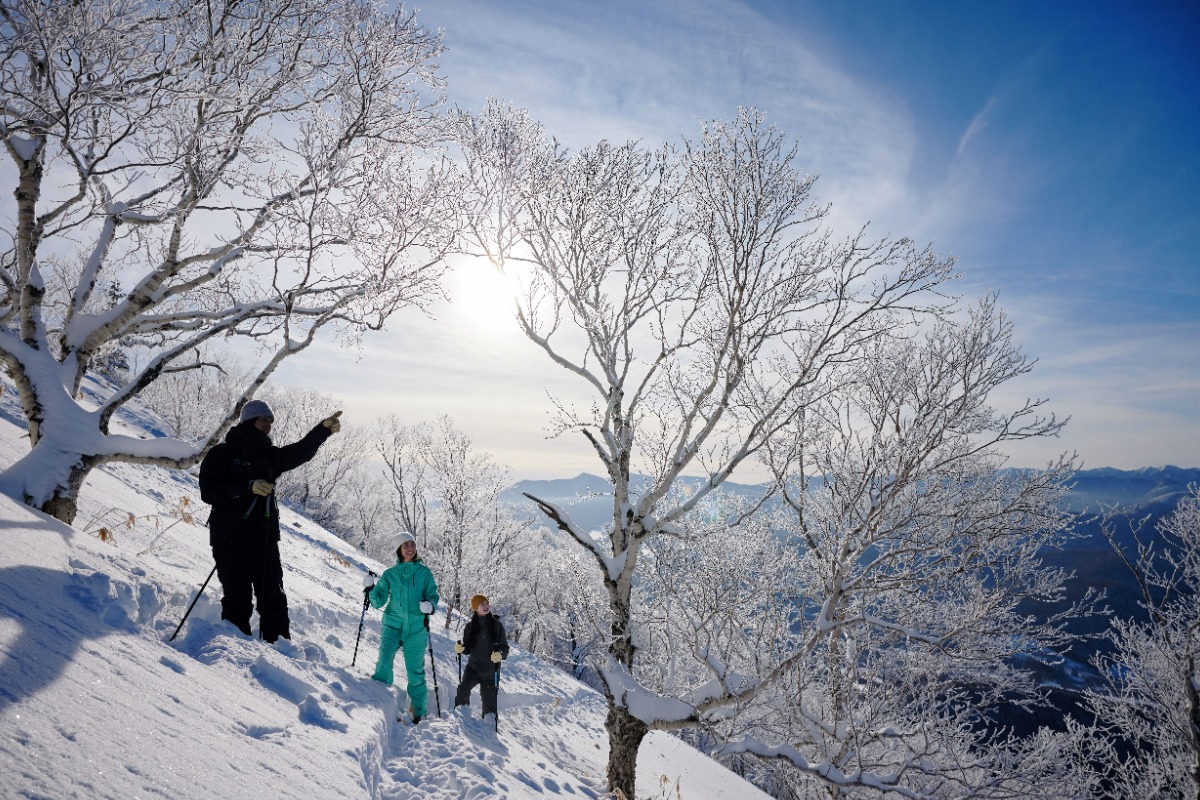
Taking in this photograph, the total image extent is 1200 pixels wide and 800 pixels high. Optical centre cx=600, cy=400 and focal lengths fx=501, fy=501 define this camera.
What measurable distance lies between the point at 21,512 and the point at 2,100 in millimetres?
3505

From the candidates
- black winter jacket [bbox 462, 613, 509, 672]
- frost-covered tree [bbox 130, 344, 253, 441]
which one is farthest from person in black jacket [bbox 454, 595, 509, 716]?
frost-covered tree [bbox 130, 344, 253, 441]

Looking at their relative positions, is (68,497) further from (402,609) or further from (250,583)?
(402,609)

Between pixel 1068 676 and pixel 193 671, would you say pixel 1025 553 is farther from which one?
pixel 1068 676

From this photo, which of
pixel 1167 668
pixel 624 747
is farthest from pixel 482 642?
pixel 1167 668

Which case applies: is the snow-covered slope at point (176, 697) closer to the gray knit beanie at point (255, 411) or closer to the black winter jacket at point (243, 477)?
the black winter jacket at point (243, 477)

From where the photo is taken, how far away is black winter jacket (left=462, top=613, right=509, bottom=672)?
755cm

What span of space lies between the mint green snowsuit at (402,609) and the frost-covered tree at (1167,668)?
1225cm

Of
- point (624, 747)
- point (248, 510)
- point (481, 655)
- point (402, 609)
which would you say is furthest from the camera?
point (481, 655)

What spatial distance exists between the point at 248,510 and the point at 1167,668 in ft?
69.0

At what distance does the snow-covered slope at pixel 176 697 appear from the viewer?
6.36 ft

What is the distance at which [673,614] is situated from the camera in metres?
6.54

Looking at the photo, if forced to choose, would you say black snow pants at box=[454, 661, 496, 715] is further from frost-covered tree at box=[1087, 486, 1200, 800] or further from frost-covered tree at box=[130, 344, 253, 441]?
frost-covered tree at box=[130, 344, 253, 441]

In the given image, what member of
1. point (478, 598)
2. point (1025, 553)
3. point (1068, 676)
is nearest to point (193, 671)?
point (478, 598)

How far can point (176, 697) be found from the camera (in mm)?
2676
